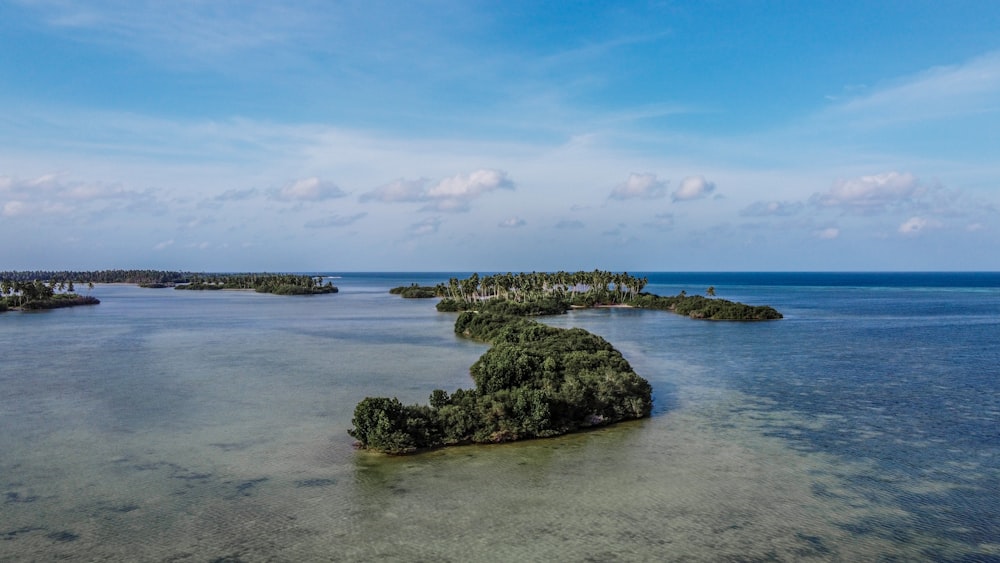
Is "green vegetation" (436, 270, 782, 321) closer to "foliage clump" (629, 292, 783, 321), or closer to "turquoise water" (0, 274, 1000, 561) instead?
"foliage clump" (629, 292, 783, 321)

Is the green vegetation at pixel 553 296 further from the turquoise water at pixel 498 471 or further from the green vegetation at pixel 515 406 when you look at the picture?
the green vegetation at pixel 515 406

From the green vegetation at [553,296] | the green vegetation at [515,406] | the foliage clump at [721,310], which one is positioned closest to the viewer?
the green vegetation at [515,406]

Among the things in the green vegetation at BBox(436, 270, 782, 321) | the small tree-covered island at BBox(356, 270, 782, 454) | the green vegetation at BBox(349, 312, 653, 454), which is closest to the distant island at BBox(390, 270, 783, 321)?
the green vegetation at BBox(436, 270, 782, 321)

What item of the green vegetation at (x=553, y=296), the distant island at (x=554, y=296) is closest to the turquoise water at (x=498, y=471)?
the green vegetation at (x=553, y=296)

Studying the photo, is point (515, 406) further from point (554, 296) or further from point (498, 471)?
point (554, 296)

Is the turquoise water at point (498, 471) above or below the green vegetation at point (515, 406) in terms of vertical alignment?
below

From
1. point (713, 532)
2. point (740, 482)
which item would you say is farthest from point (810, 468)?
point (713, 532)

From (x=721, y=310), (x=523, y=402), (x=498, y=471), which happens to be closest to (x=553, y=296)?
(x=721, y=310)

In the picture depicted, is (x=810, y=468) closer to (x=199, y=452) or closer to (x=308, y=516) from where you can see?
(x=308, y=516)
